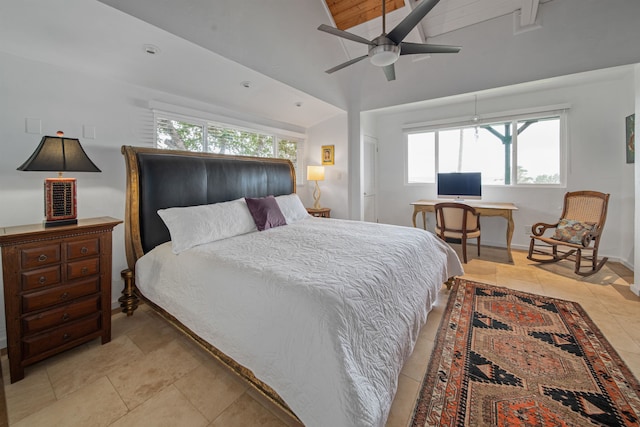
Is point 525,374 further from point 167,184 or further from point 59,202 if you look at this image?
point 59,202

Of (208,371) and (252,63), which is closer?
(208,371)

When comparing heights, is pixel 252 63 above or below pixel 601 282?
above

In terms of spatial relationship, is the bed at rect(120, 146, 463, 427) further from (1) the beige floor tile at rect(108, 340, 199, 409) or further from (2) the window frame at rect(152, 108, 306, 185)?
(2) the window frame at rect(152, 108, 306, 185)

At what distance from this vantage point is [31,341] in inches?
63.3

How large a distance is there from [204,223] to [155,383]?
46.1 inches

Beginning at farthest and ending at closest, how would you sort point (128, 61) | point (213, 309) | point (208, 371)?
point (128, 61), point (208, 371), point (213, 309)

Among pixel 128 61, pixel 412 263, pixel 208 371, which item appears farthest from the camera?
pixel 128 61

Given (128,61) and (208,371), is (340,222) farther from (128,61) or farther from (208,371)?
(128,61)

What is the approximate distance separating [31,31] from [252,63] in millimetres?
1646

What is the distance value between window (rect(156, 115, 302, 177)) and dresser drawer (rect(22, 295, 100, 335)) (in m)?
1.63

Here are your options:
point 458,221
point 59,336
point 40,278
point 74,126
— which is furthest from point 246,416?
point 458,221

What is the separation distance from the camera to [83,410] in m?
1.38

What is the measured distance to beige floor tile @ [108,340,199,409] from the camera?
149 centimetres

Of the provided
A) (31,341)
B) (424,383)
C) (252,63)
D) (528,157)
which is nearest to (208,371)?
(31,341)
